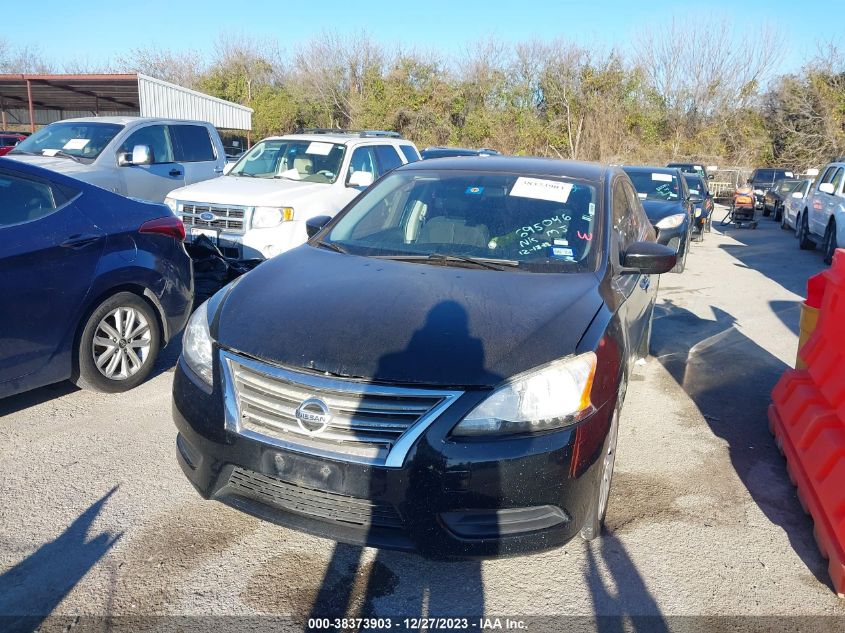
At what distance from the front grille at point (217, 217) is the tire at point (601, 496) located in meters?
5.58

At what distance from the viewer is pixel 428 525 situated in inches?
104

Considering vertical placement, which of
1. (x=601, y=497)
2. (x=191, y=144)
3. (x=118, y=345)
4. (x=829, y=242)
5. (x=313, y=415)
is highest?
(x=191, y=144)

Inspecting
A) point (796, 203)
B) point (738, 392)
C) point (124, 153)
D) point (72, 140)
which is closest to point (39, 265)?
point (738, 392)

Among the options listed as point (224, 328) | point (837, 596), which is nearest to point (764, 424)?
point (837, 596)

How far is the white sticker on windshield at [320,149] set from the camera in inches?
369

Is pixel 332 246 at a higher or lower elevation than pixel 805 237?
higher

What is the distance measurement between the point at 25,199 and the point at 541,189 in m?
3.30

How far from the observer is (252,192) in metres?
8.12

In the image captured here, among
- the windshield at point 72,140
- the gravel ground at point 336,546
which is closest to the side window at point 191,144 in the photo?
the windshield at point 72,140

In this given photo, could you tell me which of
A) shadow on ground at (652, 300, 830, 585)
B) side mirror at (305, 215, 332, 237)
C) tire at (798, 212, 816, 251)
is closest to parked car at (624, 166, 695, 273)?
shadow on ground at (652, 300, 830, 585)

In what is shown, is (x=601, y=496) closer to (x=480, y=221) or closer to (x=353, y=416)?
(x=353, y=416)

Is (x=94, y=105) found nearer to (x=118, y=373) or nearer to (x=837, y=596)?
(x=118, y=373)

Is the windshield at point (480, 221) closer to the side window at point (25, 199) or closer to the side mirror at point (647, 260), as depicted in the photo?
the side mirror at point (647, 260)

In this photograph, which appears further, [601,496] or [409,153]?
[409,153]
